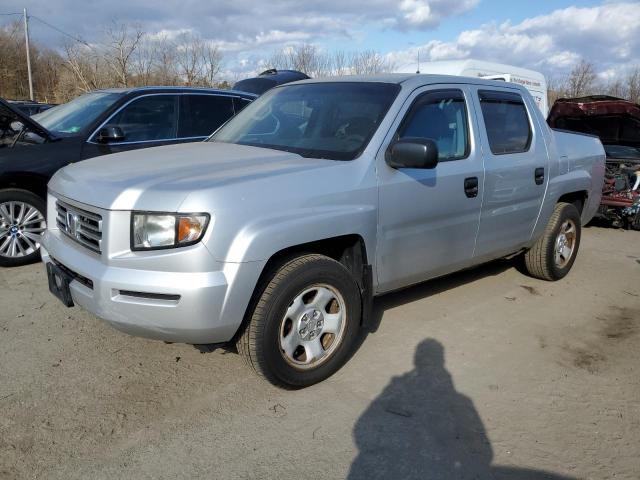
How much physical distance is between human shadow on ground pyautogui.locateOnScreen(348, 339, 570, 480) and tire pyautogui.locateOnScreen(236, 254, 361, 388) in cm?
42

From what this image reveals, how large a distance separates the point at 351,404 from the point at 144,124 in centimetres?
434

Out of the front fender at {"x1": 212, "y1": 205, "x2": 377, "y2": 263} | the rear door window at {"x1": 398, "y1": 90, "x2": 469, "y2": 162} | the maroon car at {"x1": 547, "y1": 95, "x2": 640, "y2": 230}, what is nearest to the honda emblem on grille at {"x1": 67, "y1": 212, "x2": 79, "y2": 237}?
the front fender at {"x1": 212, "y1": 205, "x2": 377, "y2": 263}

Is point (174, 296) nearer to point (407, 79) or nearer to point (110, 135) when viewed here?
point (407, 79)

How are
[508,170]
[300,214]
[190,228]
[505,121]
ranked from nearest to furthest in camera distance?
1. [190,228]
2. [300,214]
3. [508,170]
4. [505,121]

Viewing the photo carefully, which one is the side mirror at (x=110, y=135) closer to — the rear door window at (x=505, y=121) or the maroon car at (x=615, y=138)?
the rear door window at (x=505, y=121)

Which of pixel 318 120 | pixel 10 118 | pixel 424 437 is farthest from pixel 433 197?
pixel 10 118

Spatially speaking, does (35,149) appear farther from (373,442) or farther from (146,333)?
(373,442)

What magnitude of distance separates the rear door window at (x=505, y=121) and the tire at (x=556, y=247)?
0.93 meters

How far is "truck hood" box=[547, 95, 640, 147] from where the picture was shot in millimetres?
9289

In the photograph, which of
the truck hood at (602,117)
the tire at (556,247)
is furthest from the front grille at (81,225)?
the truck hood at (602,117)

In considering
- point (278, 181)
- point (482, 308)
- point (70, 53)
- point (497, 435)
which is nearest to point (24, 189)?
point (278, 181)

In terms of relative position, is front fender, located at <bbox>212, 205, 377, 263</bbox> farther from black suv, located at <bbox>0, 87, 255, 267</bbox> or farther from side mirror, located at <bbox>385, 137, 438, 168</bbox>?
black suv, located at <bbox>0, 87, 255, 267</bbox>

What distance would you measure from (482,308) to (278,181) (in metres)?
2.57

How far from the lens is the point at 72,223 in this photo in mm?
3127
